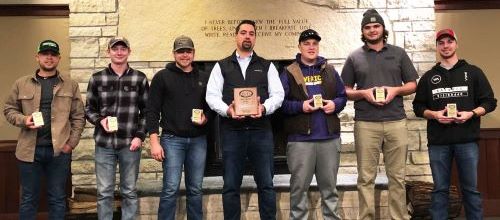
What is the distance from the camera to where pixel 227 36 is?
5.30 metres

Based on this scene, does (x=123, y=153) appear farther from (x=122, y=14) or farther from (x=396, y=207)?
(x=396, y=207)

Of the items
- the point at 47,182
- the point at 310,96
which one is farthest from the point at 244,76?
the point at 47,182

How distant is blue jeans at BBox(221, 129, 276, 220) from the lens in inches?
154

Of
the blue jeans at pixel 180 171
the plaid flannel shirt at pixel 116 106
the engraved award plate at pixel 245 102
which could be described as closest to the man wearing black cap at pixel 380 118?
the engraved award plate at pixel 245 102

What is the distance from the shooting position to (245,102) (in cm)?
382

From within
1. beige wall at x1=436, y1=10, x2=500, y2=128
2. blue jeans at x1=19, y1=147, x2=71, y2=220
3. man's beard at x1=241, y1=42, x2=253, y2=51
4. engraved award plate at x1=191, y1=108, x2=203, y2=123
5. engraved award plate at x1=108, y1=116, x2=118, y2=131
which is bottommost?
blue jeans at x1=19, y1=147, x2=71, y2=220

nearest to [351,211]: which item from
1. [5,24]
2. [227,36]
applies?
[227,36]

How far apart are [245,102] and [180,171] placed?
812mm

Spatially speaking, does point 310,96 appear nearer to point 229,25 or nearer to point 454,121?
point 454,121

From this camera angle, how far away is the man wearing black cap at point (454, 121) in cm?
399

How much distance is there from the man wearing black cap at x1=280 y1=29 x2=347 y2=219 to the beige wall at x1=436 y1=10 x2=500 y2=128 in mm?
2654

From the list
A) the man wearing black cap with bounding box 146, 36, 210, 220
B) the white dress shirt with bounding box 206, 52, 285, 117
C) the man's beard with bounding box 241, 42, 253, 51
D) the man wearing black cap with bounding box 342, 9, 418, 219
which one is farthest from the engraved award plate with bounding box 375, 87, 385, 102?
the man wearing black cap with bounding box 146, 36, 210, 220

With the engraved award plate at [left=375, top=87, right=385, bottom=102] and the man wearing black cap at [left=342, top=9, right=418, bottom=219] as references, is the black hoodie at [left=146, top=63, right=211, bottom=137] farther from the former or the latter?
the engraved award plate at [left=375, top=87, right=385, bottom=102]

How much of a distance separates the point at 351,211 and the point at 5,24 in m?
4.46
